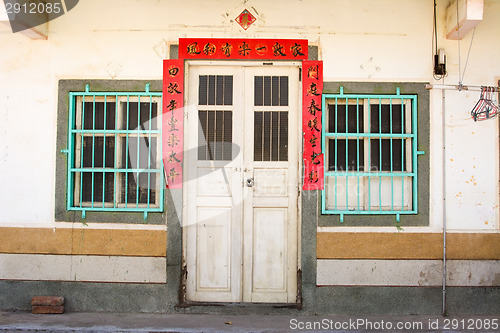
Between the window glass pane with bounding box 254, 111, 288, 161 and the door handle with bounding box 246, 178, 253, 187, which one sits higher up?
the window glass pane with bounding box 254, 111, 288, 161

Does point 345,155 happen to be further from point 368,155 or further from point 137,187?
point 137,187

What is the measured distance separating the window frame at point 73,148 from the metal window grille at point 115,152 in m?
0.01

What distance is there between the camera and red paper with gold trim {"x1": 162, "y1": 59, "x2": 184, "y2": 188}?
4629 millimetres

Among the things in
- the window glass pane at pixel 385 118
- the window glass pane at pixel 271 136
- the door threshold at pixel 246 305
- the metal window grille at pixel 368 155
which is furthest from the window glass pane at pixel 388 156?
the door threshold at pixel 246 305

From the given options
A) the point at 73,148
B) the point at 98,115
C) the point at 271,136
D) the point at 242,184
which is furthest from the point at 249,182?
the point at 73,148

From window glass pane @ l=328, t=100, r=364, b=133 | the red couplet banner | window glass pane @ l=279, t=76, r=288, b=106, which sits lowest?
window glass pane @ l=328, t=100, r=364, b=133

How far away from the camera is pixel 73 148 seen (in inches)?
186

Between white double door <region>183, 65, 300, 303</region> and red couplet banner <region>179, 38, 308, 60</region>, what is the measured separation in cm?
15

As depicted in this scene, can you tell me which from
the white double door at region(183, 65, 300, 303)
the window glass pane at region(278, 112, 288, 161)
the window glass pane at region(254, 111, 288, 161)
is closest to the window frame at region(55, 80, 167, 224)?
the white double door at region(183, 65, 300, 303)

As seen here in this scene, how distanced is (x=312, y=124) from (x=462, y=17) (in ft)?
6.04

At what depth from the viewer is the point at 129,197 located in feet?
15.5

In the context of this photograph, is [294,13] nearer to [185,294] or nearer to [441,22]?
[441,22]

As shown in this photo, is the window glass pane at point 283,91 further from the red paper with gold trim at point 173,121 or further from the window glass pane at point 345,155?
the red paper with gold trim at point 173,121

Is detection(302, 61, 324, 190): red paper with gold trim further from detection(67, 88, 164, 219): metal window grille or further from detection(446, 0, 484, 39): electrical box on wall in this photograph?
detection(67, 88, 164, 219): metal window grille
